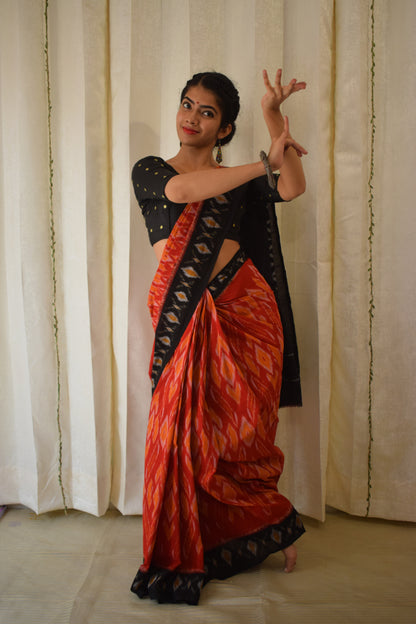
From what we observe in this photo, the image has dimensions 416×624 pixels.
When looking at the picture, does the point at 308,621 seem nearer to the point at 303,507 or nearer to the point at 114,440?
the point at 303,507

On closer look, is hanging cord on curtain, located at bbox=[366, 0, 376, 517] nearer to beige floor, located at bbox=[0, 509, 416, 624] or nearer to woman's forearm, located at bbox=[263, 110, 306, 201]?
A: beige floor, located at bbox=[0, 509, 416, 624]

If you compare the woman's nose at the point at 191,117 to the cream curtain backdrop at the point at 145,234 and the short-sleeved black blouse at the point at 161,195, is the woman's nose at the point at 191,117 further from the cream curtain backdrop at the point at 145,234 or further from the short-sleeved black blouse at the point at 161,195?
the cream curtain backdrop at the point at 145,234

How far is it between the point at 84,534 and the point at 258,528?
70cm

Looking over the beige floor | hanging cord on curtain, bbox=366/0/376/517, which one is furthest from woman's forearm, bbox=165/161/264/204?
the beige floor

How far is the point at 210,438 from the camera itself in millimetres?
1524

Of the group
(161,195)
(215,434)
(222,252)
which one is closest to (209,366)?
(215,434)

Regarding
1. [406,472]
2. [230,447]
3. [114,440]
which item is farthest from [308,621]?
[114,440]

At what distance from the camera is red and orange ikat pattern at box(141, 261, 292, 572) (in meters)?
1.50

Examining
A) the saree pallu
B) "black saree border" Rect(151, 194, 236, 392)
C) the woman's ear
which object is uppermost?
the woman's ear

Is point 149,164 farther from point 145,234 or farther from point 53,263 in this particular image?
point 53,263

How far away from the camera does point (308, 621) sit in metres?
1.42

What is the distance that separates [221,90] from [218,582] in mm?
1517

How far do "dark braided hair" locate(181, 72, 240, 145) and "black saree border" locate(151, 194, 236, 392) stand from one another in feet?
0.92

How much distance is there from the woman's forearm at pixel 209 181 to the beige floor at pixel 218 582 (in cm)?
117
